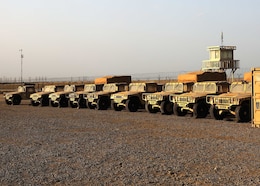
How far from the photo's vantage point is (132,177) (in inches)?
266

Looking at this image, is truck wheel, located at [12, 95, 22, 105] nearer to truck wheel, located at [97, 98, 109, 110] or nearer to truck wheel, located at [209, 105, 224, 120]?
truck wheel, located at [97, 98, 109, 110]

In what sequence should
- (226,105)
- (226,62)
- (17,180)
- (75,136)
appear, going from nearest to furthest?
(17,180), (75,136), (226,105), (226,62)

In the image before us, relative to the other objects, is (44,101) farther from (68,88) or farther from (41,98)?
(68,88)

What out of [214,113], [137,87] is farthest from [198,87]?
[137,87]

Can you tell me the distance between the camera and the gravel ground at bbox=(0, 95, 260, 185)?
22.1 ft

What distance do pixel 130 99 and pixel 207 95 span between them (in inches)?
222

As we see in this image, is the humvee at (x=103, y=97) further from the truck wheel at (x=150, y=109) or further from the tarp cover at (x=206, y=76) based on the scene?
the tarp cover at (x=206, y=76)

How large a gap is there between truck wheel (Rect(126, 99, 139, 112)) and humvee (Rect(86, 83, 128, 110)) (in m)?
2.53

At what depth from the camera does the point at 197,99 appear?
1708cm

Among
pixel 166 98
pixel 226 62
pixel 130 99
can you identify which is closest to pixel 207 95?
Result: pixel 166 98

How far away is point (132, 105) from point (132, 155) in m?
12.8

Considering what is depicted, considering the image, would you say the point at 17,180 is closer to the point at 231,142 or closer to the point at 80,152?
the point at 80,152

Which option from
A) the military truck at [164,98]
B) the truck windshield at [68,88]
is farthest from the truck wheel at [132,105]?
the truck windshield at [68,88]

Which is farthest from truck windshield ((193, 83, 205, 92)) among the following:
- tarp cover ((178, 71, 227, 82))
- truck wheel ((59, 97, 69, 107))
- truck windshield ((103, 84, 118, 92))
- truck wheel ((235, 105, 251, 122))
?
truck wheel ((59, 97, 69, 107))
